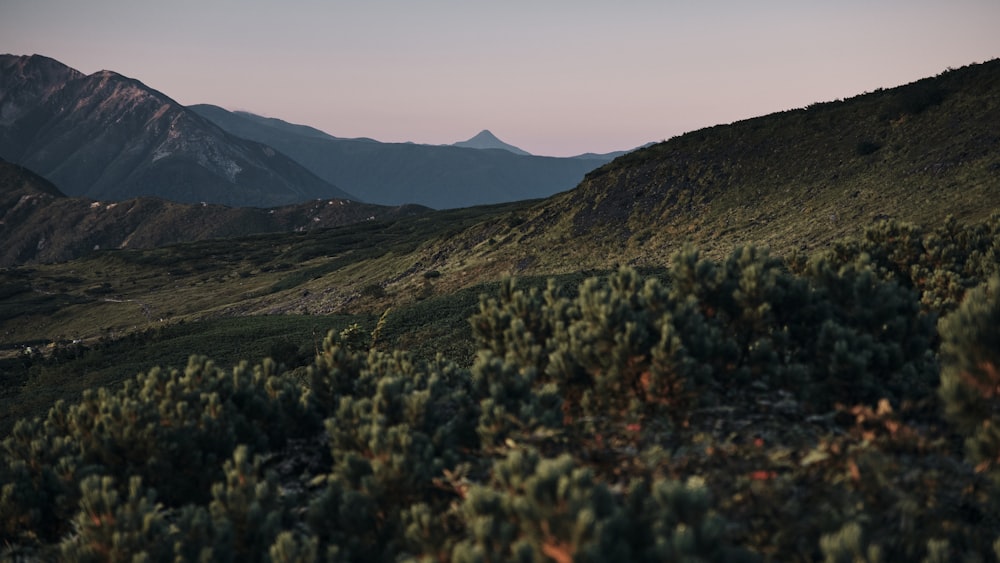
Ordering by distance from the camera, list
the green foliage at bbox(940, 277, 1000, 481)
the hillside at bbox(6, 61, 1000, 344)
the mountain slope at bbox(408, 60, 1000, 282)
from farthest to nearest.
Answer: the hillside at bbox(6, 61, 1000, 344)
the mountain slope at bbox(408, 60, 1000, 282)
the green foliage at bbox(940, 277, 1000, 481)

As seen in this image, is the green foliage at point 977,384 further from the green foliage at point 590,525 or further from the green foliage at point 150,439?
the green foliage at point 150,439

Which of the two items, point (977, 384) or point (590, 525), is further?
point (977, 384)

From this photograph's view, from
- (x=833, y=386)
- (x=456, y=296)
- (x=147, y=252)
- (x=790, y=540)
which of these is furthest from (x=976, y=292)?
(x=147, y=252)

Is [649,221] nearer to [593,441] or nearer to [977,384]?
[593,441]

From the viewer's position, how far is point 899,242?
2425cm

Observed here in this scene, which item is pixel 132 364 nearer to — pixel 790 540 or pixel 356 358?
pixel 356 358

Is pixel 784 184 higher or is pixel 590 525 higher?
pixel 784 184

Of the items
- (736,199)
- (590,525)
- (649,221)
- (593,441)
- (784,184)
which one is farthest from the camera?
(649,221)

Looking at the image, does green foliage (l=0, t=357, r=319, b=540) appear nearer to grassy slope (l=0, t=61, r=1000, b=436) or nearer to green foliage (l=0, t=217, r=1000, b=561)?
green foliage (l=0, t=217, r=1000, b=561)

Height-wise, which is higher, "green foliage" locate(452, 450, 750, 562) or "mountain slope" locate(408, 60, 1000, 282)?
"mountain slope" locate(408, 60, 1000, 282)

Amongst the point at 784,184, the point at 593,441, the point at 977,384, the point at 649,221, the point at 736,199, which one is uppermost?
the point at 784,184

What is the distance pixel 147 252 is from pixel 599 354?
608 ft

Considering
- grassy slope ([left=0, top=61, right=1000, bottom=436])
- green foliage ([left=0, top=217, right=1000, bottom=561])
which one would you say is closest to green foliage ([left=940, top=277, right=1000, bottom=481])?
green foliage ([left=0, top=217, right=1000, bottom=561])

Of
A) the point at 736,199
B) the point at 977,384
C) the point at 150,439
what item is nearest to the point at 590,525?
the point at 977,384
